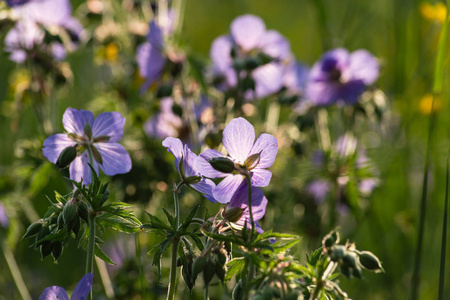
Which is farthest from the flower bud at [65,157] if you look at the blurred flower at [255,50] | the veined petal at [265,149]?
the blurred flower at [255,50]

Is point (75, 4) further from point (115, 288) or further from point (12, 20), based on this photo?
point (115, 288)

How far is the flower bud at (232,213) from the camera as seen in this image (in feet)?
3.82

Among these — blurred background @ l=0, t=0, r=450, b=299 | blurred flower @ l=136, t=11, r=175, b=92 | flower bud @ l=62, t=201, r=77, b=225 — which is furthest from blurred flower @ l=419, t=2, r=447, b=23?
flower bud @ l=62, t=201, r=77, b=225

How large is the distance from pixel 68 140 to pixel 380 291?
6.18 feet

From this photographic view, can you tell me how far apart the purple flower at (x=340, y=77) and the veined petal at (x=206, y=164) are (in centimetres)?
134

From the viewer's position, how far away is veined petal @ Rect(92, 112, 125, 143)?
1352 millimetres

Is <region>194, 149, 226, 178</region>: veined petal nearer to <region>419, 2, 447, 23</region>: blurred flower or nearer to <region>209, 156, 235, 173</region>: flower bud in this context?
<region>209, 156, 235, 173</region>: flower bud

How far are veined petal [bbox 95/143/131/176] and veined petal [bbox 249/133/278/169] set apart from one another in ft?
1.09

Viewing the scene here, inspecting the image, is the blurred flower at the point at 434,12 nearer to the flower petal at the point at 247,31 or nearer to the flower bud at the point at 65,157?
the flower petal at the point at 247,31

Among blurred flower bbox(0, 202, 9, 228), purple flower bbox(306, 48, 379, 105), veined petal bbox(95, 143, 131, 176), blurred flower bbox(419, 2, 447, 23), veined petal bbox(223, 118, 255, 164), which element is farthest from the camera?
blurred flower bbox(419, 2, 447, 23)

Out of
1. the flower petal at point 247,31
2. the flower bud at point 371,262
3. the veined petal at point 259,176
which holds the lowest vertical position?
the flower bud at point 371,262

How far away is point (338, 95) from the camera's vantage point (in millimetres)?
2432

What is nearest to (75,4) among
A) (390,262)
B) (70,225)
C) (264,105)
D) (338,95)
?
(264,105)

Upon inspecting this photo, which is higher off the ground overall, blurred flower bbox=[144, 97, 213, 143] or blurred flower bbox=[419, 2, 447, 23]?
blurred flower bbox=[419, 2, 447, 23]
